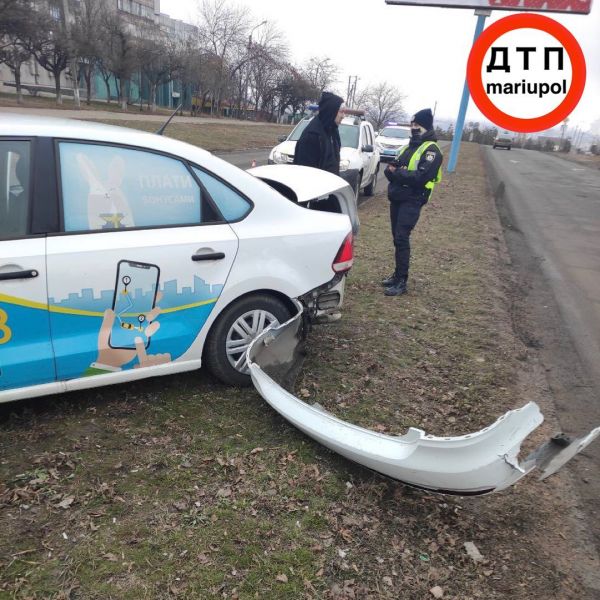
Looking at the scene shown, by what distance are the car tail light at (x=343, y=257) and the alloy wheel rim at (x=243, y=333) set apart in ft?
2.08

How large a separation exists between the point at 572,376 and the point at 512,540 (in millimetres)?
2319

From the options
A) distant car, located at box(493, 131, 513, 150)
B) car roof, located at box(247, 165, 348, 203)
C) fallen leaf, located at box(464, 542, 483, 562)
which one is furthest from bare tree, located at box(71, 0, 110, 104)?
fallen leaf, located at box(464, 542, 483, 562)

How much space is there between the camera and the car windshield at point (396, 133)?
78.1ft

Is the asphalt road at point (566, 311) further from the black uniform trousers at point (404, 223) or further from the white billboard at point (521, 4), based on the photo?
the white billboard at point (521, 4)

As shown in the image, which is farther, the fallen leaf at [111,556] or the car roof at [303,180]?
the car roof at [303,180]

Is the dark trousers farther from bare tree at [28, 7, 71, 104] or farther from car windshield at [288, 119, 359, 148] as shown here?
bare tree at [28, 7, 71, 104]

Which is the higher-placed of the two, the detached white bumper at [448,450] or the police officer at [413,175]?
the police officer at [413,175]

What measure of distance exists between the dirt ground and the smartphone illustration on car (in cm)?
56

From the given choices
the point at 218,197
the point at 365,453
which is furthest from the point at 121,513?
the point at 218,197

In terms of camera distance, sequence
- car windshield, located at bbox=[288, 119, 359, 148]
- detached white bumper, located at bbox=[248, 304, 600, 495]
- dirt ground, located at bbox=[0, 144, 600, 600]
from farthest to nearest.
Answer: car windshield, located at bbox=[288, 119, 359, 148]
detached white bumper, located at bbox=[248, 304, 600, 495]
dirt ground, located at bbox=[0, 144, 600, 600]

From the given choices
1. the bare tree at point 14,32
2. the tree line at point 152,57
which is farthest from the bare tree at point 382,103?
the bare tree at point 14,32

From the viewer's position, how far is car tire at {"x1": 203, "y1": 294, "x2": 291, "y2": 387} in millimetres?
3471

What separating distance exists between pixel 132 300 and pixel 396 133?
23123 mm

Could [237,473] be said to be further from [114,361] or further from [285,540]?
[114,361]
